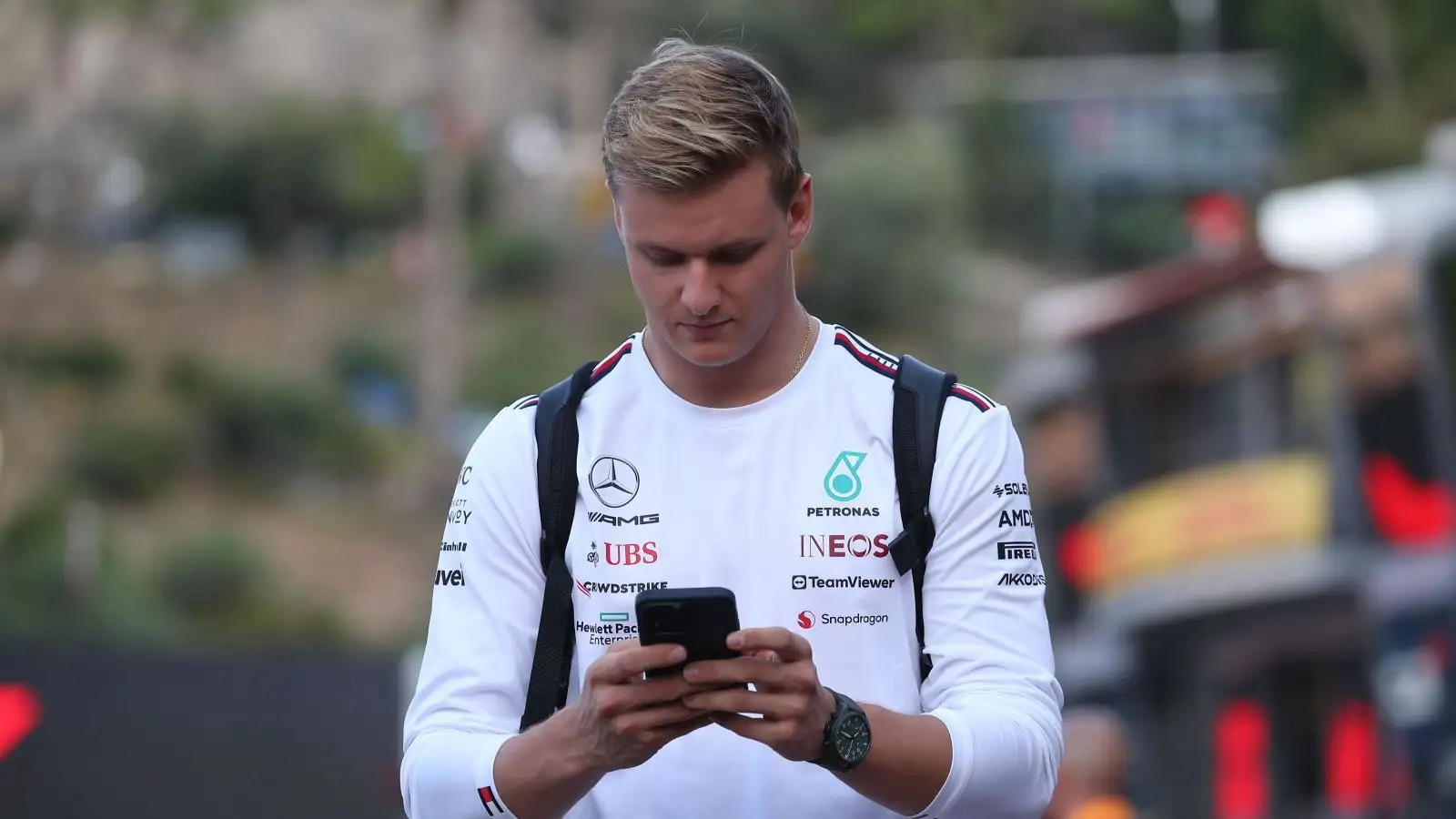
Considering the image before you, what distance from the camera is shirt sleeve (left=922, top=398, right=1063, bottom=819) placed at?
2535 mm

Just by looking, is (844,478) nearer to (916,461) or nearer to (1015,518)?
(916,461)

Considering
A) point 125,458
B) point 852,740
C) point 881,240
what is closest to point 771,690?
point 852,740

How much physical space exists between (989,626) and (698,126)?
2.68 feet

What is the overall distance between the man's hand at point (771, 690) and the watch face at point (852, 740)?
25 millimetres

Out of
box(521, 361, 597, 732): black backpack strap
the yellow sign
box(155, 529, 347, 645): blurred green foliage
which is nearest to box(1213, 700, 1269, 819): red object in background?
the yellow sign

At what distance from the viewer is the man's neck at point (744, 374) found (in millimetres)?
2738

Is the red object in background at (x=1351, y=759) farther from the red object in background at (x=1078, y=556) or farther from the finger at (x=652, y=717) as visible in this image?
the finger at (x=652, y=717)

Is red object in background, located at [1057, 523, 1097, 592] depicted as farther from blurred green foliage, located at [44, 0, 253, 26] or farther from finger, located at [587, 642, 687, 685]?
blurred green foliage, located at [44, 0, 253, 26]

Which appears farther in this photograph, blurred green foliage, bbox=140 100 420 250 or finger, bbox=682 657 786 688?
blurred green foliage, bbox=140 100 420 250

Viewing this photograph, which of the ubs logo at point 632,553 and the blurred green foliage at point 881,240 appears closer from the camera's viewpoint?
the ubs logo at point 632,553

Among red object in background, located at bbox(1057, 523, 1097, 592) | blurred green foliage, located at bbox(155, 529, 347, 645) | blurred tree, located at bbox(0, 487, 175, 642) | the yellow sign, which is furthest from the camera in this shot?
blurred green foliage, located at bbox(155, 529, 347, 645)

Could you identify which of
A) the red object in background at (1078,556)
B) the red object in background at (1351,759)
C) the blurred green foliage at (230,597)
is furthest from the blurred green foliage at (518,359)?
the red object in background at (1351,759)

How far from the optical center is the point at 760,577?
2.65m

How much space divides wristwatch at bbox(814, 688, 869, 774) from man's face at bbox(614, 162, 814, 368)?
1.78ft
